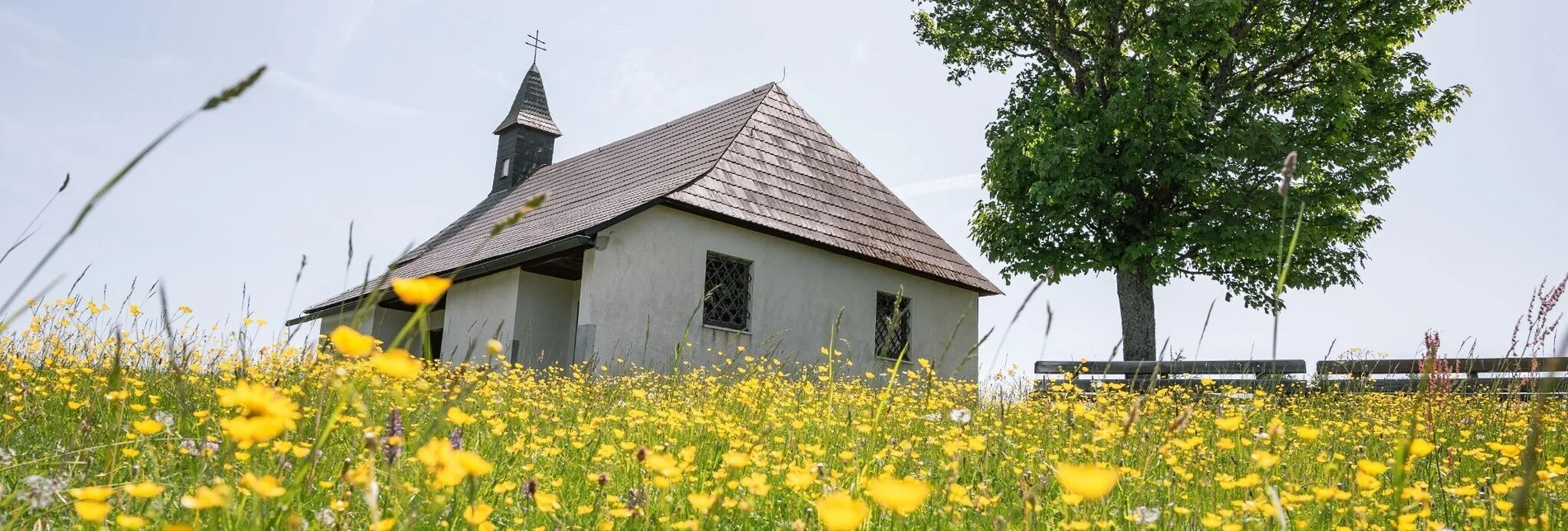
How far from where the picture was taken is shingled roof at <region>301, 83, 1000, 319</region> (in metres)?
14.4

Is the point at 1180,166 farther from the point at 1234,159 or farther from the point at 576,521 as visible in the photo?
the point at 576,521

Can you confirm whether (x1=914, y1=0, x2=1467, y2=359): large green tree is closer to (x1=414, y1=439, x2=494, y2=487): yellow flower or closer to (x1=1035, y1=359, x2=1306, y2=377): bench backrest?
(x1=1035, y1=359, x2=1306, y2=377): bench backrest

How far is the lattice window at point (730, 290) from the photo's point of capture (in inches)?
565

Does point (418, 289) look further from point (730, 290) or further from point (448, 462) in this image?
point (730, 290)

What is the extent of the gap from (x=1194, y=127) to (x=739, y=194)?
741 cm

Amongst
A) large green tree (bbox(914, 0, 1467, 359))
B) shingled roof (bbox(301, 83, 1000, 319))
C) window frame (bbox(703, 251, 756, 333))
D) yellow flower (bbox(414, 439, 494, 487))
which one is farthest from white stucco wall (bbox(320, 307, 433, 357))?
yellow flower (bbox(414, 439, 494, 487))

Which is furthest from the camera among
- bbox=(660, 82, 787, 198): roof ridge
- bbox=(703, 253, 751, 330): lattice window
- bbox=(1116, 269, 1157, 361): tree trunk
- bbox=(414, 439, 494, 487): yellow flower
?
bbox=(1116, 269, 1157, 361): tree trunk

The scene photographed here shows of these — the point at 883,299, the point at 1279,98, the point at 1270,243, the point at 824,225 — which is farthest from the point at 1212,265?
the point at 824,225

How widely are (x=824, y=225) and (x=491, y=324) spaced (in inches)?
218

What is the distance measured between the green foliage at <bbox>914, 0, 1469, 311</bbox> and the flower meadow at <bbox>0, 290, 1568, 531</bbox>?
9.26m

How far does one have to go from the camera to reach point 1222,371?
11547 mm

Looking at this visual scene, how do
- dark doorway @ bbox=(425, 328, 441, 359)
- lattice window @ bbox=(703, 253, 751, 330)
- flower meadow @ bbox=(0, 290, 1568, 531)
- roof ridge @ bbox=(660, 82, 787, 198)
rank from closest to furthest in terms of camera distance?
flower meadow @ bbox=(0, 290, 1568, 531) < roof ridge @ bbox=(660, 82, 787, 198) < lattice window @ bbox=(703, 253, 751, 330) < dark doorway @ bbox=(425, 328, 441, 359)

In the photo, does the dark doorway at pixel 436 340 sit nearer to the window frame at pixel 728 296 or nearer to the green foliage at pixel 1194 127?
the window frame at pixel 728 296

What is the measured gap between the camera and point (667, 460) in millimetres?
1965
